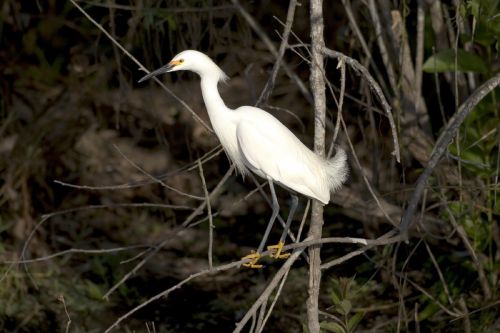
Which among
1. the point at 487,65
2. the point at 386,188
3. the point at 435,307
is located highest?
the point at 487,65

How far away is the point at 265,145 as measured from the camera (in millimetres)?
2781

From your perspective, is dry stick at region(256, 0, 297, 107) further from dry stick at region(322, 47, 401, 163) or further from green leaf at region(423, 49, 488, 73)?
green leaf at region(423, 49, 488, 73)

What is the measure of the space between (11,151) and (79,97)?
445 millimetres

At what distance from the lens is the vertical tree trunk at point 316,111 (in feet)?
7.77

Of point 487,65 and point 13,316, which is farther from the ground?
point 487,65

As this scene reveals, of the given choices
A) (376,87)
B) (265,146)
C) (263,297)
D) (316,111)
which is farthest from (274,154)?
(376,87)

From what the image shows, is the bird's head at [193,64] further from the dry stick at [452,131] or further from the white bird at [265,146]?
the dry stick at [452,131]

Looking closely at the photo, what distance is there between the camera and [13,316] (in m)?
4.38

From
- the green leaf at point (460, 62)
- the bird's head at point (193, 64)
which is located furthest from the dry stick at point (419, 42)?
the bird's head at point (193, 64)

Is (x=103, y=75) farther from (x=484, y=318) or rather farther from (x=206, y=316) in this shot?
(x=484, y=318)

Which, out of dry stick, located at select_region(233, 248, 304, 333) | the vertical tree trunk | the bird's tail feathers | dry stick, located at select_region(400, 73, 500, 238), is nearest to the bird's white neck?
the bird's tail feathers

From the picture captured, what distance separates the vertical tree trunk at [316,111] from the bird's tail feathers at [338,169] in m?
0.25

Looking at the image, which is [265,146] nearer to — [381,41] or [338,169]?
[338,169]

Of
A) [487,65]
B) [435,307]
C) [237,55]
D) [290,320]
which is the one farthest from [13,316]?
[487,65]
